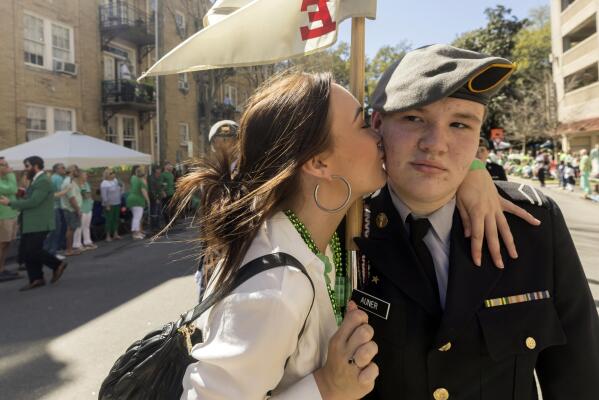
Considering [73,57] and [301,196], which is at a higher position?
[73,57]

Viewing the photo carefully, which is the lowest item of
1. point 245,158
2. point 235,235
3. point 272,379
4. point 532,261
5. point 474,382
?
point 474,382

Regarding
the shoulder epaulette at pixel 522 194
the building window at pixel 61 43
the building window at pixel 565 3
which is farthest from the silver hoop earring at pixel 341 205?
the building window at pixel 565 3

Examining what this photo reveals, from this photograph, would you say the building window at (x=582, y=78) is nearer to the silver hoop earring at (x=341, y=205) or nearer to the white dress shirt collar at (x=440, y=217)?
the white dress shirt collar at (x=440, y=217)

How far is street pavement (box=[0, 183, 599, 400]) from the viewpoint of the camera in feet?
13.1

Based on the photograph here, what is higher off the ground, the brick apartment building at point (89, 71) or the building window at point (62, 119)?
the brick apartment building at point (89, 71)

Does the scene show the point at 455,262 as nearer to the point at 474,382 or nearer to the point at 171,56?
the point at 474,382

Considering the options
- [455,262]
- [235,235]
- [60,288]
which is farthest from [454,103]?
[60,288]

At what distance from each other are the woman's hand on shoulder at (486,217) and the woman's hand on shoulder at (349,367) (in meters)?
0.47

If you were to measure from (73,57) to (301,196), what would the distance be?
764 inches

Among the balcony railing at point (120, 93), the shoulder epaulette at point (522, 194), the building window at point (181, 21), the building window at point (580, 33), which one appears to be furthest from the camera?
the building window at point (580, 33)

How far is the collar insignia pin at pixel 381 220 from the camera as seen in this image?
1.66 m

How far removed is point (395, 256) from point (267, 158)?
1.75ft

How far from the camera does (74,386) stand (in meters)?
3.85

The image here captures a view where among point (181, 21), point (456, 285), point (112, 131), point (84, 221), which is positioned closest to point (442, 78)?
point (456, 285)
